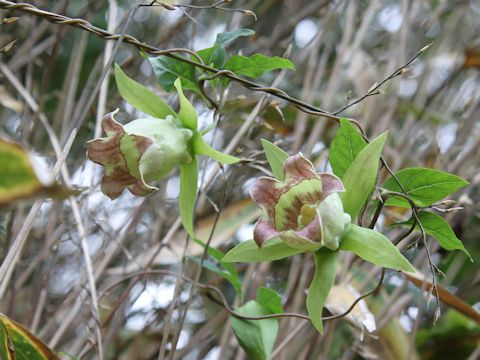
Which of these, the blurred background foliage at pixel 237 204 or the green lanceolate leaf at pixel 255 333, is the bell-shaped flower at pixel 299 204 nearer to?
the green lanceolate leaf at pixel 255 333

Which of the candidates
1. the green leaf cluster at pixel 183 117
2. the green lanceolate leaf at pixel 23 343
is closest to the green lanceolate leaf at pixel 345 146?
the green leaf cluster at pixel 183 117

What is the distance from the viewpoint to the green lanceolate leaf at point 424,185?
0.53m

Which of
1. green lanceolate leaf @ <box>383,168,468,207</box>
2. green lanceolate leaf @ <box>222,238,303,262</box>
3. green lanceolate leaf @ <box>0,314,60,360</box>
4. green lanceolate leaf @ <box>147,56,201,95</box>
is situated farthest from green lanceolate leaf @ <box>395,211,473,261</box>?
green lanceolate leaf @ <box>0,314,60,360</box>

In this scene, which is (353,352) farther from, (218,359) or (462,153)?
(462,153)

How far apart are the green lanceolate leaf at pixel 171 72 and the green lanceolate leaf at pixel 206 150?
0.06 m

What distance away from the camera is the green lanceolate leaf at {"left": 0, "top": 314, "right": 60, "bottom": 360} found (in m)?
0.55

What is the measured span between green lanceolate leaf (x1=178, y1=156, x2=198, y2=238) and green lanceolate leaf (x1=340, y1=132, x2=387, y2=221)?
124 mm

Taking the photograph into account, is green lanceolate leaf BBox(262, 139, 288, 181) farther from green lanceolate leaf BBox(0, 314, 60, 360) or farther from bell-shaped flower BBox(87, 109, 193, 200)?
green lanceolate leaf BBox(0, 314, 60, 360)

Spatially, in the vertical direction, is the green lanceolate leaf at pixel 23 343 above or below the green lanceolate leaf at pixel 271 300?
below

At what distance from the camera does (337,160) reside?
0.55m

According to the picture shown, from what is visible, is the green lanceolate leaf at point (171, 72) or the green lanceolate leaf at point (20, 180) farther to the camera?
the green lanceolate leaf at point (171, 72)

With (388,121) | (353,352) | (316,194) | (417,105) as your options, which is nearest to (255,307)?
(316,194)

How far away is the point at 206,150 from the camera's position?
0.55m

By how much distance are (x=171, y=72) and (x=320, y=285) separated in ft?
0.73
